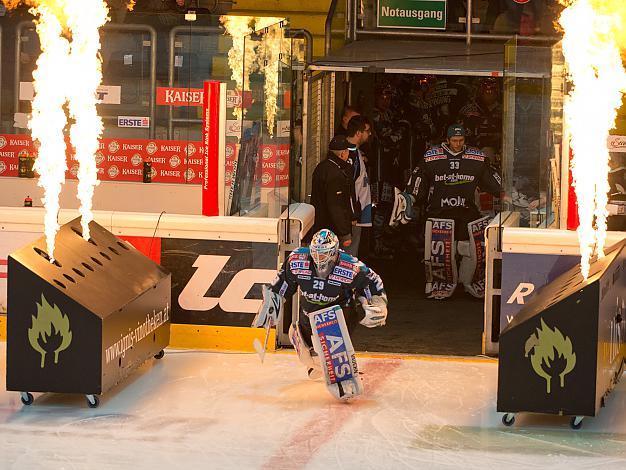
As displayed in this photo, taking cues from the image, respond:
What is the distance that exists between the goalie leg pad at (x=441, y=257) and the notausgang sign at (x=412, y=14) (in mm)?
4513

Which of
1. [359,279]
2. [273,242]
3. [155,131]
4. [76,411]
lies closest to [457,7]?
[155,131]

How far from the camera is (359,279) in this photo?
42.5 feet

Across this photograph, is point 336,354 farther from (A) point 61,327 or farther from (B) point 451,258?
(B) point 451,258

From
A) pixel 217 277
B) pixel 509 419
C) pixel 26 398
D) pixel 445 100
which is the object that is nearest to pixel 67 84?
pixel 217 277

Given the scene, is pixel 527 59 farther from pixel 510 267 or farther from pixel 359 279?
pixel 359 279

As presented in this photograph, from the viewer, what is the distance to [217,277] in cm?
1464

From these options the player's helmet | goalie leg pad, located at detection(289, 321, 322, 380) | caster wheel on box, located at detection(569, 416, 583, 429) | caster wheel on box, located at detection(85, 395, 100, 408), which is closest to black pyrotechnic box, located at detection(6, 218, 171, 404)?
caster wheel on box, located at detection(85, 395, 100, 408)

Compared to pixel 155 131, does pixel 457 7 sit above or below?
above

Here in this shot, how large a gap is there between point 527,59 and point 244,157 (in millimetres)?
2909

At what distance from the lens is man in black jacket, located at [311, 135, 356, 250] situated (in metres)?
16.2

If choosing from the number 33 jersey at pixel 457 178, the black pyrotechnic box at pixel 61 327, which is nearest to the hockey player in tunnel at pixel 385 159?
the number 33 jersey at pixel 457 178

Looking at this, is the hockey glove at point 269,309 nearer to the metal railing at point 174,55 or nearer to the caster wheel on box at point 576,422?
the caster wheel on box at point 576,422

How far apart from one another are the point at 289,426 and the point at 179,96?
19.0 feet

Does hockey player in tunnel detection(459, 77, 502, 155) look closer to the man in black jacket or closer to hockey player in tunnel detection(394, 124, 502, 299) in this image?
hockey player in tunnel detection(394, 124, 502, 299)
